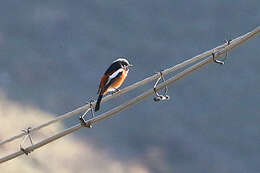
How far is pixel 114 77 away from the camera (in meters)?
10.3

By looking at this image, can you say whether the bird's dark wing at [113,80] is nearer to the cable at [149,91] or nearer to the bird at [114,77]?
the bird at [114,77]

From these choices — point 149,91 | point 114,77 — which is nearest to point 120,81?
point 114,77

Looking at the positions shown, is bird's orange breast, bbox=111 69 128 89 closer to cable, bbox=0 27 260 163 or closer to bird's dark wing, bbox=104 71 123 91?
bird's dark wing, bbox=104 71 123 91

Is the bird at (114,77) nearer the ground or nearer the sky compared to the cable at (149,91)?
nearer the sky

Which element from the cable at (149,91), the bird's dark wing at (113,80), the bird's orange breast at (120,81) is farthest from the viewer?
the bird's orange breast at (120,81)

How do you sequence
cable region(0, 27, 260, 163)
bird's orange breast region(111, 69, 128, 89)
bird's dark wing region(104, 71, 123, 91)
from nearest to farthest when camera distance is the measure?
cable region(0, 27, 260, 163) < bird's dark wing region(104, 71, 123, 91) < bird's orange breast region(111, 69, 128, 89)

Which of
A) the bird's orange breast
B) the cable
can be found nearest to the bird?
the bird's orange breast

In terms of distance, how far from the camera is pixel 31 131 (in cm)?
791

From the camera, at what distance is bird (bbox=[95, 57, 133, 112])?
10.1 meters

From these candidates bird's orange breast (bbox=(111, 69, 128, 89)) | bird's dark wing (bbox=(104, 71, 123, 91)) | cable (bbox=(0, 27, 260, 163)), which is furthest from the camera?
bird's orange breast (bbox=(111, 69, 128, 89))

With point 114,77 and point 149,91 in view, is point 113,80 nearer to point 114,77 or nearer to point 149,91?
point 114,77

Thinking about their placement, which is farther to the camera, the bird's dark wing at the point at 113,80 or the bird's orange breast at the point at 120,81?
the bird's orange breast at the point at 120,81

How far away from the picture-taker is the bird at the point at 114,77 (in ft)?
33.2

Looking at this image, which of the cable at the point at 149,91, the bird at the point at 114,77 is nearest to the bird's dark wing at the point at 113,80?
the bird at the point at 114,77
